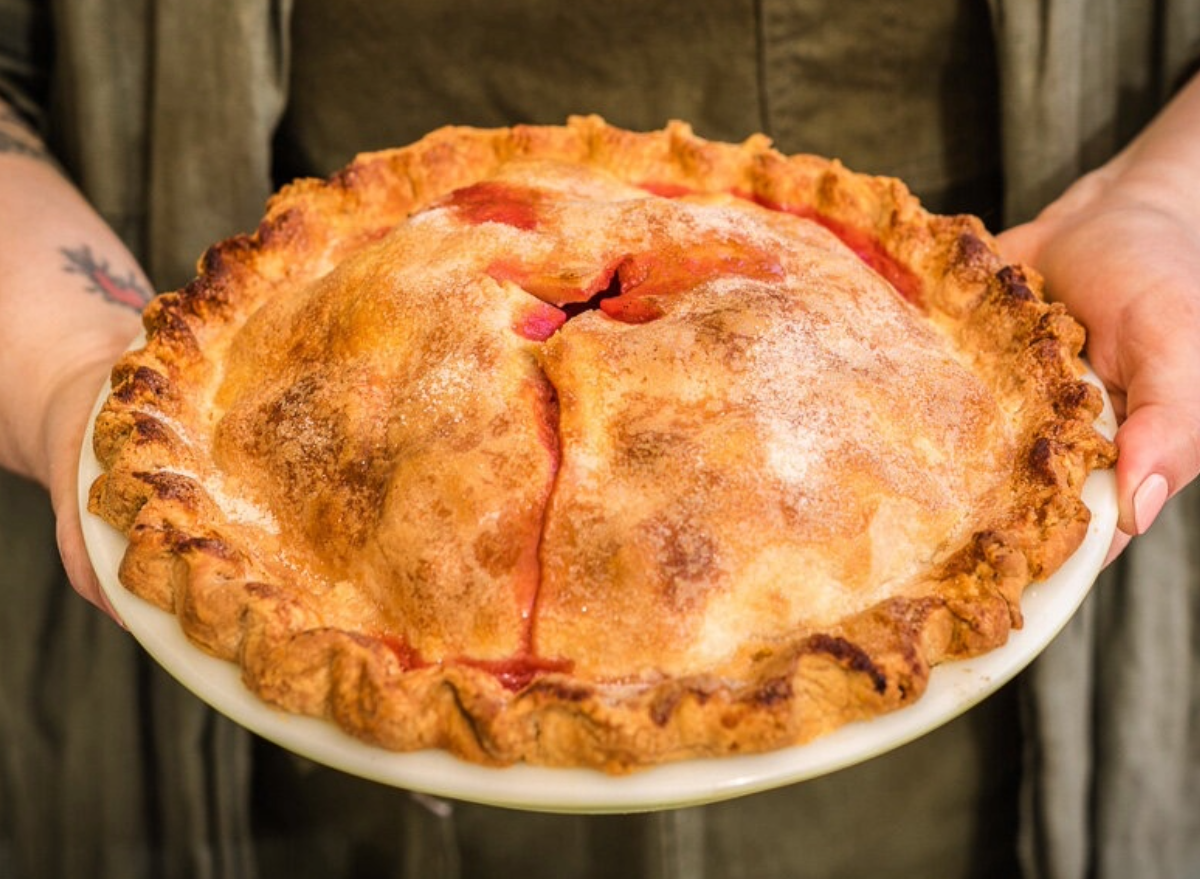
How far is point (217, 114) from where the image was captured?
1.86 meters

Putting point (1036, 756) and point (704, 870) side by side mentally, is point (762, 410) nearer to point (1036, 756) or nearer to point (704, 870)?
point (1036, 756)

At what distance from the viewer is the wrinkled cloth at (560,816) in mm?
1816

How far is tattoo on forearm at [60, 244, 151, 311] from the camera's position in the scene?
5.59ft

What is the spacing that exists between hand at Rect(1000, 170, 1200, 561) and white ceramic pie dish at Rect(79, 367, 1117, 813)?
6.3 inches

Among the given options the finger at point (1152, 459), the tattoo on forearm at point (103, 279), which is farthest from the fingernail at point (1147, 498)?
the tattoo on forearm at point (103, 279)

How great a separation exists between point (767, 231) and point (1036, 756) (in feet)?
3.64

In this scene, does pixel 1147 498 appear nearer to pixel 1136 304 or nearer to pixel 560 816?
pixel 1136 304

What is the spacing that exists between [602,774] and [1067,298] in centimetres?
88

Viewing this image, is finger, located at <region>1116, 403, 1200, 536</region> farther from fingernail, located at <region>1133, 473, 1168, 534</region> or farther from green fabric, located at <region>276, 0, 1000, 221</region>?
green fabric, located at <region>276, 0, 1000, 221</region>

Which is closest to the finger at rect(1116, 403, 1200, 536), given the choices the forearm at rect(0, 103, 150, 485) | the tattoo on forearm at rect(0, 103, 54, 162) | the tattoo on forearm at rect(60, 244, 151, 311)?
the forearm at rect(0, 103, 150, 485)

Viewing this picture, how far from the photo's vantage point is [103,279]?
1.72 m

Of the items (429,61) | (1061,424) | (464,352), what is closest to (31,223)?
(429,61)

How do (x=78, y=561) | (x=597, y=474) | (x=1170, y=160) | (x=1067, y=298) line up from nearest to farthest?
(x=597, y=474), (x=78, y=561), (x=1067, y=298), (x=1170, y=160)

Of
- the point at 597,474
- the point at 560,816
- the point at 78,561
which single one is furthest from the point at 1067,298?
the point at 560,816
